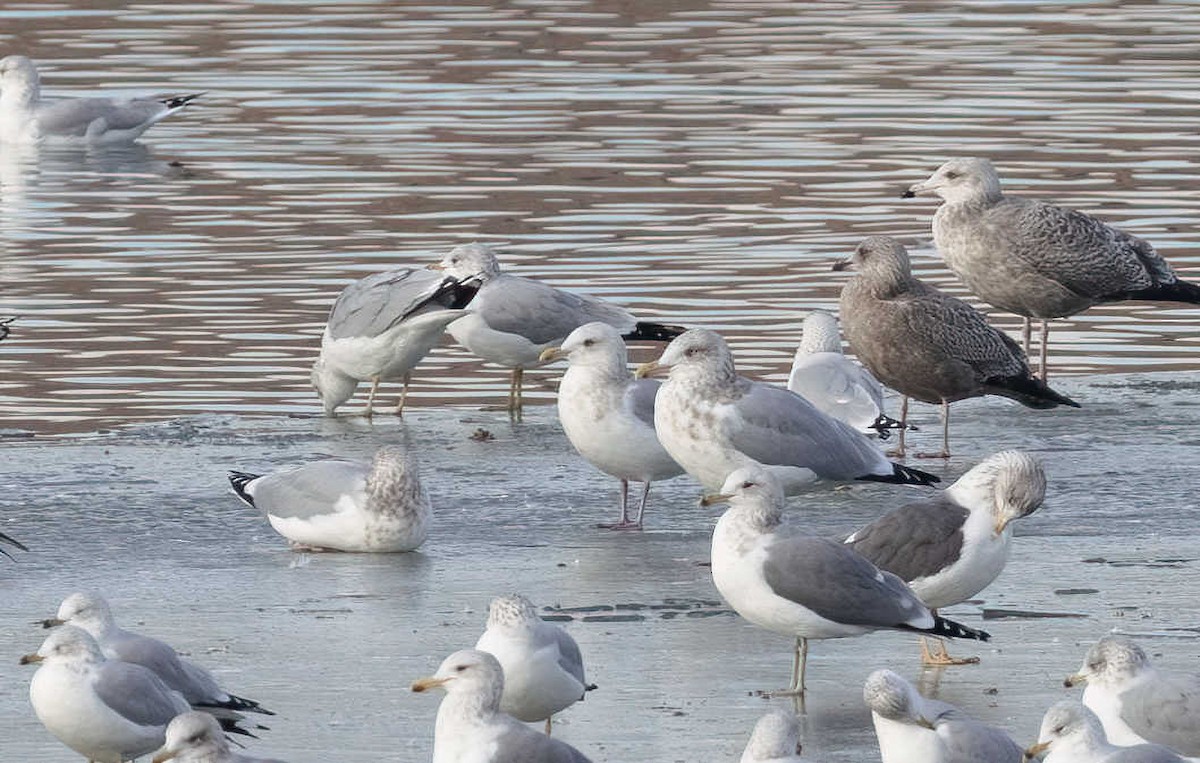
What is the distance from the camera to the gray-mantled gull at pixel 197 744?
21.6ft

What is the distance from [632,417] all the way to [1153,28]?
77.7 feet

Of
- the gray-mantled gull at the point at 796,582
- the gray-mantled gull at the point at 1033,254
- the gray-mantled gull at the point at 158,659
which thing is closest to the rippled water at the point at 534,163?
the gray-mantled gull at the point at 1033,254

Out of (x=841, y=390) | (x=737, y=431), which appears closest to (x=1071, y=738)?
(x=737, y=431)

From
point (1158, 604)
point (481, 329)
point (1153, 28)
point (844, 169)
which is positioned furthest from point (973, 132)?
point (1158, 604)

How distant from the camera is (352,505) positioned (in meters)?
10.3

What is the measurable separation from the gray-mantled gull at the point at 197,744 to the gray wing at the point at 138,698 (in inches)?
29.3

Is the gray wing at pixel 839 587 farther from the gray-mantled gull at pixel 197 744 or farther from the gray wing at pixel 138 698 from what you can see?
the gray-mantled gull at pixel 197 744

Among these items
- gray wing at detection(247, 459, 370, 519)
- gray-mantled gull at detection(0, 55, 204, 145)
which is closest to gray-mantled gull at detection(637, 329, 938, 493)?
gray wing at detection(247, 459, 370, 519)

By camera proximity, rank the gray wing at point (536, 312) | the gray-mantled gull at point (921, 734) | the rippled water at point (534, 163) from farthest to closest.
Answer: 1. the rippled water at point (534, 163)
2. the gray wing at point (536, 312)
3. the gray-mantled gull at point (921, 734)

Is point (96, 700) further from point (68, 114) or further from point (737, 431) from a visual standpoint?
point (68, 114)

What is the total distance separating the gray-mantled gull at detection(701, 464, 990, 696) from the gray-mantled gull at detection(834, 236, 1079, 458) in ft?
13.6

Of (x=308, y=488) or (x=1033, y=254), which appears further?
(x=1033, y=254)

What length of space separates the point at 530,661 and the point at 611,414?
354 cm

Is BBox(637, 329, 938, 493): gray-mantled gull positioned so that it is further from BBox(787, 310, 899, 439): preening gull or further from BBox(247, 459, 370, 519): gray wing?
BBox(247, 459, 370, 519): gray wing
